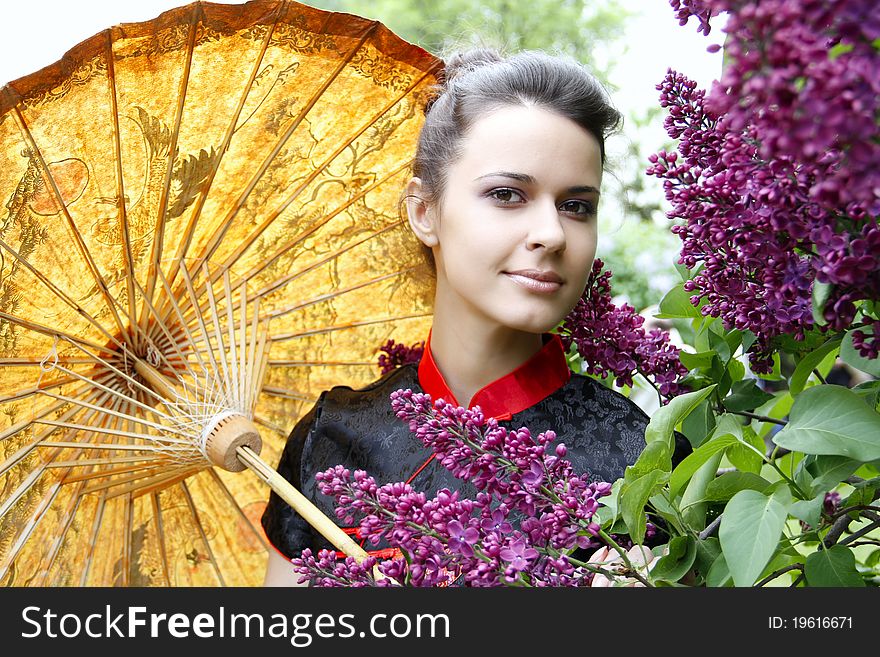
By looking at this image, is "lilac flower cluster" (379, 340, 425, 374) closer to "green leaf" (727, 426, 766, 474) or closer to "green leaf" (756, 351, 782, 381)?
"green leaf" (756, 351, 782, 381)

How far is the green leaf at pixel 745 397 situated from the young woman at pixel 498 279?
0.73 ft

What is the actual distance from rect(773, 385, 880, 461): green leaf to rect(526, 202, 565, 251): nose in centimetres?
49

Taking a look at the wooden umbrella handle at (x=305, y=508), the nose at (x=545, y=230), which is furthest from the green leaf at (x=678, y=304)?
the wooden umbrella handle at (x=305, y=508)

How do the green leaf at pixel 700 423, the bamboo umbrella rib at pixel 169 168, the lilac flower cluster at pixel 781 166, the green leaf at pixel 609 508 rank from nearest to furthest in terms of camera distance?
the lilac flower cluster at pixel 781 166 < the green leaf at pixel 609 508 < the green leaf at pixel 700 423 < the bamboo umbrella rib at pixel 169 168

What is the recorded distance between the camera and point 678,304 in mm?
1111

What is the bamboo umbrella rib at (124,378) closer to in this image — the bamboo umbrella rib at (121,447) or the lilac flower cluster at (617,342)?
the bamboo umbrella rib at (121,447)

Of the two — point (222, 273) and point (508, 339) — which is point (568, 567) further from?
point (222, 273)

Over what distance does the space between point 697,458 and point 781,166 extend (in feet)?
0.94

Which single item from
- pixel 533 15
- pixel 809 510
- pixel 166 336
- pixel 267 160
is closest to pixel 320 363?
pixel 166 336

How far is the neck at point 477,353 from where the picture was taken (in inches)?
52.9

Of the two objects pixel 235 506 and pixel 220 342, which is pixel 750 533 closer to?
pixel 220 342

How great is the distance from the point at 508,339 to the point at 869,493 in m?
0.61

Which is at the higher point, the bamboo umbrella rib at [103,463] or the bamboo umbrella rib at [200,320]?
the bamboo umbrella rib at [200,320]

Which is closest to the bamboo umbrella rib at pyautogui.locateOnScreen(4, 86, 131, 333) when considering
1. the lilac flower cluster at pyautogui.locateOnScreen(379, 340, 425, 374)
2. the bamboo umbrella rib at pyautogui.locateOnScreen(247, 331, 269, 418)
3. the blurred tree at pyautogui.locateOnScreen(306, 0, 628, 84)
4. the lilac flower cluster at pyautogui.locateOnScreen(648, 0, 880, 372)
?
the bamboo umbrella rib at pyautogui.locateOnScreen(247, 331, 269, 418)
